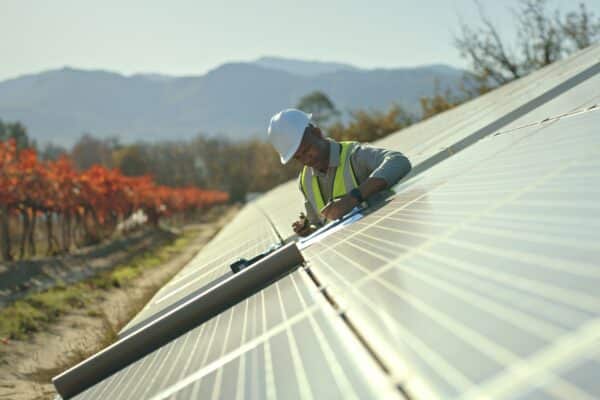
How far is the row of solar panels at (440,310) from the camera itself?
3.16 feet

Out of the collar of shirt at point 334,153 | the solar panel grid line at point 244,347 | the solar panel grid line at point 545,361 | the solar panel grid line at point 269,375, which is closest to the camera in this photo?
the solar panel grid line at point 545,361

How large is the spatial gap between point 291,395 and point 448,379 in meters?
0.46

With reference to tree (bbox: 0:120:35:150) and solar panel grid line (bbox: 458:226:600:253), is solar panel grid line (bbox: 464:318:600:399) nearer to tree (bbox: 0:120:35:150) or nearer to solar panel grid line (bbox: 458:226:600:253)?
solar panel grid line (bbox: 458:226:600:253)

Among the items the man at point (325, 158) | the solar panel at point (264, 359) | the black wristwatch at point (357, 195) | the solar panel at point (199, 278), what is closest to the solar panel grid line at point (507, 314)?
the solar panel at point (264, 359)

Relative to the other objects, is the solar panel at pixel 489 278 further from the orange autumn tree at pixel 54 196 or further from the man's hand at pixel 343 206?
the orange autumn tree at pixel 54 196

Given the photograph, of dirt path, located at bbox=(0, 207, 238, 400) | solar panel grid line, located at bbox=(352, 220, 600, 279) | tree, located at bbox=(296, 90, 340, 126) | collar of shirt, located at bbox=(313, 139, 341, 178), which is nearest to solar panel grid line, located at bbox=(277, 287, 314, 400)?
solar panel grid line, located at bbox=(352, 220, 600, 279)

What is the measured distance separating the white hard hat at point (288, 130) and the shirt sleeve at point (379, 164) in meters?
0.52

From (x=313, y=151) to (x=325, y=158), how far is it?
16 centimetres

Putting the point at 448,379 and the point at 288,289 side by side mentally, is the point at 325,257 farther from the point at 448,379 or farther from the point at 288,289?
the point at 448,379

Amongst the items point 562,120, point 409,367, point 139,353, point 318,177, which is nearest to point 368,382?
point 409,367

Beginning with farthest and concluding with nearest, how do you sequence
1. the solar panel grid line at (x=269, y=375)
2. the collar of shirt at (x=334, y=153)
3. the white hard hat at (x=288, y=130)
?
the collar of shirt at (x=334, y=153) → the white hard hat at (x=288, y=130) → the solar panel grid line at (x=269, y=375)

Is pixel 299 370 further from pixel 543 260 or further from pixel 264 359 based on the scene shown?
pixel 543 260

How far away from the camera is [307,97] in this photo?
366ft

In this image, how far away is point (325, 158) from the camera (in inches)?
183
